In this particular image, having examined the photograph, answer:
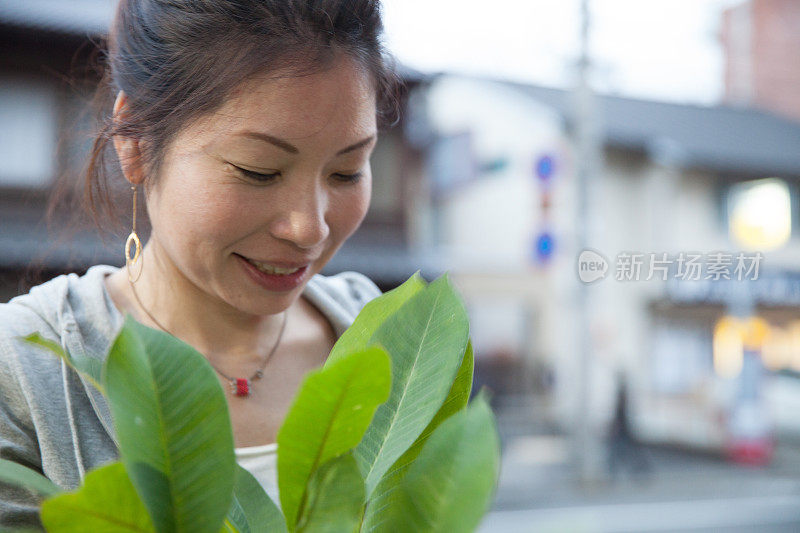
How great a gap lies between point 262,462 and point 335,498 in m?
0.45

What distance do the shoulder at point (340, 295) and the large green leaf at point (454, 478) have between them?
1.63ft

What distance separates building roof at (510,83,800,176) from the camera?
8.79m

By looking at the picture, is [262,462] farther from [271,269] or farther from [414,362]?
[414,362]

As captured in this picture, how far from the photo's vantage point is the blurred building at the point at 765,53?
1201 cm

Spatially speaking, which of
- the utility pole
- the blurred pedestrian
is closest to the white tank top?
the utility pole

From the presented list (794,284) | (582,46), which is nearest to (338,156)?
(582,46)

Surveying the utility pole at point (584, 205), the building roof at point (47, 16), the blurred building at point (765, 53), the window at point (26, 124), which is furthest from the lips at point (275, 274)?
the blurred building at point (765, 53)

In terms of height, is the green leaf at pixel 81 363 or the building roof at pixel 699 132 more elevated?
the building roof at pixel 699 132

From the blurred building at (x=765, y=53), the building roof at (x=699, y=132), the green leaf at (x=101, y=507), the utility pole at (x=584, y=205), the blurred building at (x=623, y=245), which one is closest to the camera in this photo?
the green leaf at (x=101, y=507)

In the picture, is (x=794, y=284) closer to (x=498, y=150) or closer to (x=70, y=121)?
Answer: (x=498, y=150)

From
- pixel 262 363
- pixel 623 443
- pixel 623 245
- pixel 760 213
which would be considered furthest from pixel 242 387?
pixel 623 245

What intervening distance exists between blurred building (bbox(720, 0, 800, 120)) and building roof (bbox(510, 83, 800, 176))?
465 mm

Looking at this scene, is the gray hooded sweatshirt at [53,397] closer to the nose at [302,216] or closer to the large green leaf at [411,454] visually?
the nose at [302,216]

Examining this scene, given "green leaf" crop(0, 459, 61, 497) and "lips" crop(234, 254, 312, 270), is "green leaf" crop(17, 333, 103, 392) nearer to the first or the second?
"green leaf" crop(0, 459, 61, 497)
